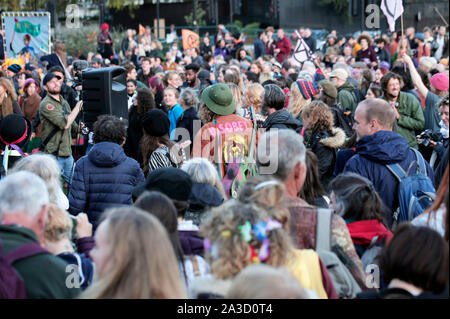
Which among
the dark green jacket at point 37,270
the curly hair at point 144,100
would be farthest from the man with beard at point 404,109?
the dark green jacket at point 37,270

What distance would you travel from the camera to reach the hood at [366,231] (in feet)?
13.9

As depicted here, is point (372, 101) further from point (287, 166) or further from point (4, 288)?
point (4, 288)

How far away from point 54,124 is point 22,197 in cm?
516

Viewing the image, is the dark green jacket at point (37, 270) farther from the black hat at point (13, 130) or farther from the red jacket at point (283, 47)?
the red jacket at point (283, 47)

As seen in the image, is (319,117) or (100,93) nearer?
(319,117)

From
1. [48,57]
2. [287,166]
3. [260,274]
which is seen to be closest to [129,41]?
[48,57]

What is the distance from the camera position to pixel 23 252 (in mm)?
3141

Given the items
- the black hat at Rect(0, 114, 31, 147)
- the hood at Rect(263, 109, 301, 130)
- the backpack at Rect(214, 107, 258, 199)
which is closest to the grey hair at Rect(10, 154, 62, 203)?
the black hat at Rect(0, 114, 31, 147)

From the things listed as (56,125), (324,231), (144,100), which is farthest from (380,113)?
(56,125)

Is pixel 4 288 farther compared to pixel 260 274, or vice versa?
pixel 4 288

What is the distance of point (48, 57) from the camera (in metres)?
15.0

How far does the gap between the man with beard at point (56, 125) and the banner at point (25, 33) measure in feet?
28.6

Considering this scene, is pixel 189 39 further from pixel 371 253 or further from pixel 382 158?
pixel 371 253
